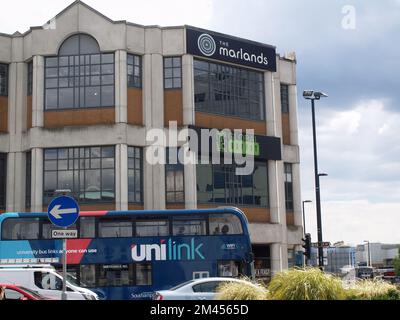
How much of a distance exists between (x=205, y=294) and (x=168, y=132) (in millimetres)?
20172

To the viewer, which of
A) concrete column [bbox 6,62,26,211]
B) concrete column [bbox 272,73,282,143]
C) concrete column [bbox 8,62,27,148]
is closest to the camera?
concrete column [bbox 6,62,26,211]

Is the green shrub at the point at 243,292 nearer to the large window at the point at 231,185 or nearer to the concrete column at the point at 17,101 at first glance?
the large window at the point at 231,185

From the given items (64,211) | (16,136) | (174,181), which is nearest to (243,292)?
(64,211)

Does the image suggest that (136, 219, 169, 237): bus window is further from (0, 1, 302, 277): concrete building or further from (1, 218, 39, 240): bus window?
(0, 1, 302, 277): concrete building

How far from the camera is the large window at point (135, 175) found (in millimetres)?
35250

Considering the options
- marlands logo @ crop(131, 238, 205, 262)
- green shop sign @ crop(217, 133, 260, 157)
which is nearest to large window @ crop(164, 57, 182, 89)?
green shop sign @ crop(217, 133, 260, 157)

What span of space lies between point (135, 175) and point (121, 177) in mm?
1289

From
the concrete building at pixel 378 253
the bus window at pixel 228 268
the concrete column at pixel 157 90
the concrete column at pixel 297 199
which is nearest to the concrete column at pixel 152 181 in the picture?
the concrete column at pixel 157 90

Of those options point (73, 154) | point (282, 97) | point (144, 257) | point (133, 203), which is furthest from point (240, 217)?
point (282, 97)

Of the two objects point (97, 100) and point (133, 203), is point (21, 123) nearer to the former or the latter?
point (97, 100)

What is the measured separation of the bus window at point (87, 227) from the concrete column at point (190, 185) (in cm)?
1355

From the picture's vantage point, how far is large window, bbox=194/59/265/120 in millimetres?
38062

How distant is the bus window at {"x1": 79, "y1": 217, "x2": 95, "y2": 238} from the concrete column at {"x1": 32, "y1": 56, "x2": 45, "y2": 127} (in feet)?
48.7

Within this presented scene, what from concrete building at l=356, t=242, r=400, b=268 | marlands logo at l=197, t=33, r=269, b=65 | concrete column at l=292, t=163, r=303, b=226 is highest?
marlands logo at l=197, t=33, r=269, b=65
